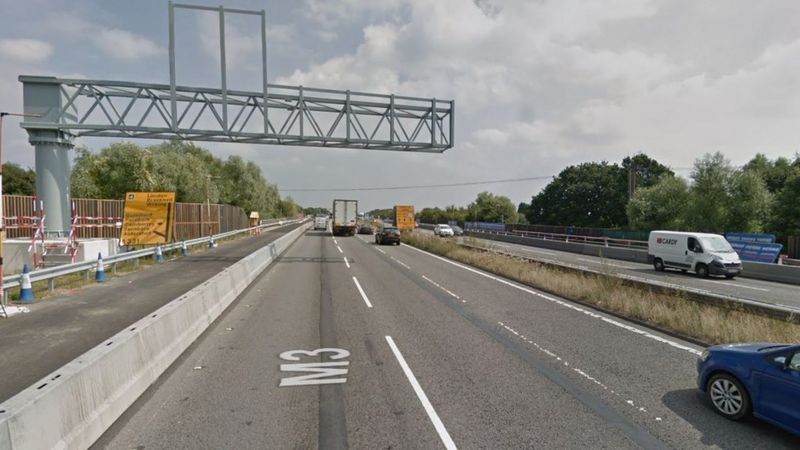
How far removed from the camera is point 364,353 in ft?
24.0

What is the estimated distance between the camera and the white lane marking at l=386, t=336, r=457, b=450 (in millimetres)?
4375

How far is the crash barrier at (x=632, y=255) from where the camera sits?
810 inches

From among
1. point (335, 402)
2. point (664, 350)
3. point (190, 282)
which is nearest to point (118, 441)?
point (335, 402)

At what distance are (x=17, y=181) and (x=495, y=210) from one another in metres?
90.2

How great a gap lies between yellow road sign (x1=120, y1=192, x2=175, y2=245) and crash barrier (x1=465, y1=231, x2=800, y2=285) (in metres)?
18.7

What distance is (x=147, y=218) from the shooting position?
794 inches

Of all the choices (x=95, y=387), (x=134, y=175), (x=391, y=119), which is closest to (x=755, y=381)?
(x=95, y=387)

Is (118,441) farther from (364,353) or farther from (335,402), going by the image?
(364,353)

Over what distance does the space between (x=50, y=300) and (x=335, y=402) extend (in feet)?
34.2

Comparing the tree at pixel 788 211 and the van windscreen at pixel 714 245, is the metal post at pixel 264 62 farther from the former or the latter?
the tree at pixel 788 211

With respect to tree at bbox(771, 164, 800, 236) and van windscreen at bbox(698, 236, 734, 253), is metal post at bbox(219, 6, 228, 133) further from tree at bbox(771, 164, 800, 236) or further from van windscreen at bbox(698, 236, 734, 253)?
tree at bbox(771, 164, 800, 236)

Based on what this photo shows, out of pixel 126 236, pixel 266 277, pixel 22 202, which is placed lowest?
pixel 266 277

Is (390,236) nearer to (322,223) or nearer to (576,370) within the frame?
(576,370)

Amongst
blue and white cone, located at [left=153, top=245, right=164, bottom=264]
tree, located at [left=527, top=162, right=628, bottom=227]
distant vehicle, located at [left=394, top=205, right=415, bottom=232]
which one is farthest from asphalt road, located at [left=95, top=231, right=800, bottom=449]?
tree, located at [left=527, top=162, right=628, bottom=227]
